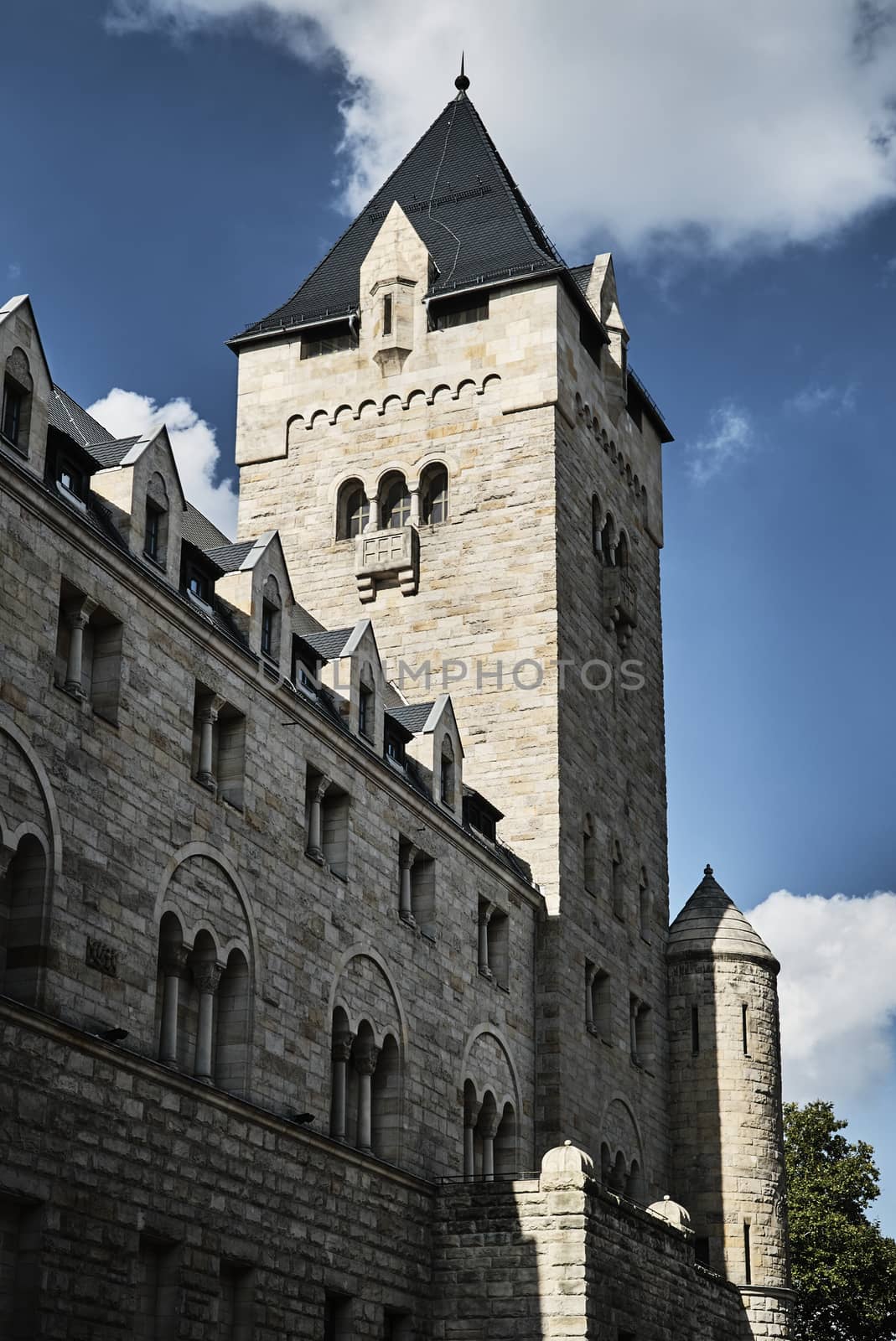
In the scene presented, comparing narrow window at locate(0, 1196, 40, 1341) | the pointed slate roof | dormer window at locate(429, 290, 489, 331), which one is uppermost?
the pointed slate roof

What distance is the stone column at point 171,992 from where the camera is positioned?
2673cm

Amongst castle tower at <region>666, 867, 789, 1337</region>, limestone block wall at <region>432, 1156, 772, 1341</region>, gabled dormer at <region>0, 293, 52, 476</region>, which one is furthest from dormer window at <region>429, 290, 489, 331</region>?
limestone block wall at <region>432, 1156, 772, 1341</region>

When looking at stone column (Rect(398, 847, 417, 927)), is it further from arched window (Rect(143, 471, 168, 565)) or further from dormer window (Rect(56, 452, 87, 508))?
dormer window (Rect(56, 452, 87, 508))

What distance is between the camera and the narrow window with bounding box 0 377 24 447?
2570 centimetres

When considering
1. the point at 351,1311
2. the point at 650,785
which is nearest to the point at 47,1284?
the point at 351,1311

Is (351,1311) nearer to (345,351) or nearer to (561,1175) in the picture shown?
(561,1175)

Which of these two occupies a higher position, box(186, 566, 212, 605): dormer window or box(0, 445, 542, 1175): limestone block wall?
box(186, 566, 212, 605): dormer window

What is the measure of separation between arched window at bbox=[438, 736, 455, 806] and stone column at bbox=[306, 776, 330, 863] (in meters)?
5.75

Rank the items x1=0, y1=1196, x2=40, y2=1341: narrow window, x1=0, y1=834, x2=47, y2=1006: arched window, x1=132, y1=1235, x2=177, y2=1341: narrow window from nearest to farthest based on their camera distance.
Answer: x1=0, y1=1196, x2=40, y2=1341: narrow window, x1=0, y1=834, x2=47, y2=1006: arched window, x1=132, y1=1235, x2=177, y2=1341: narrow window

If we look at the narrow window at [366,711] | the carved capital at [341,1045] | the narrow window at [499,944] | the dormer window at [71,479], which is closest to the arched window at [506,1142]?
the narrow window at [499,944]

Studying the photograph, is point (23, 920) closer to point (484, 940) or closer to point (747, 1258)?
point (484, 940)

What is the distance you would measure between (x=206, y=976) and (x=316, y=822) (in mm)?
4852

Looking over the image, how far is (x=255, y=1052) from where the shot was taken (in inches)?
1133

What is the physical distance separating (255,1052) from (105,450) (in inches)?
374
